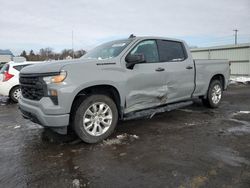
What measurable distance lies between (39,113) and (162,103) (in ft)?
8.67

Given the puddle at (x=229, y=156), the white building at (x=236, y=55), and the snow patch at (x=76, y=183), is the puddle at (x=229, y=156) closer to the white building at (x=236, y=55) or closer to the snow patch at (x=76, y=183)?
the snow patch at (x=76, y=183)

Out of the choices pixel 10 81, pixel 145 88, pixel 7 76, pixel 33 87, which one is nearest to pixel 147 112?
pixel 145 88

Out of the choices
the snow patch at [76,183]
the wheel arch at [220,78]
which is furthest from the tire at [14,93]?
the snow patch at [76,183]

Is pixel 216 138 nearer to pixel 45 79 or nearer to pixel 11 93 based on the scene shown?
pixel 45 79

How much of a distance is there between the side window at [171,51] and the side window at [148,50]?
16 cm

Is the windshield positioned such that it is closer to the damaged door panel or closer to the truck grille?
the damaged door panel

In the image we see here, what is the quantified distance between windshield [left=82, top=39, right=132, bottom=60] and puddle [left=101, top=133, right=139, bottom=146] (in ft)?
5.19

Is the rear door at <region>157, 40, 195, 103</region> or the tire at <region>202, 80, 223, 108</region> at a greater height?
the rear door at <region>157, 40, 195, 103</region>

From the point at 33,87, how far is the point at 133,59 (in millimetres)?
1854

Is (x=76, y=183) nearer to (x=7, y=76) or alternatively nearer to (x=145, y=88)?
(x=145, y=88)

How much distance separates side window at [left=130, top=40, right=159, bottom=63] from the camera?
517 cm

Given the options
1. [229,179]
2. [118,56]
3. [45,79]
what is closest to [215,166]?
[229,179]

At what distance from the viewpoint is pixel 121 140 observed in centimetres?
465

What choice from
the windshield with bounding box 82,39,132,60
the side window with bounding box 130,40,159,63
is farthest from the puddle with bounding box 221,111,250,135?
the windshield with bounding box 82,39,132,60
